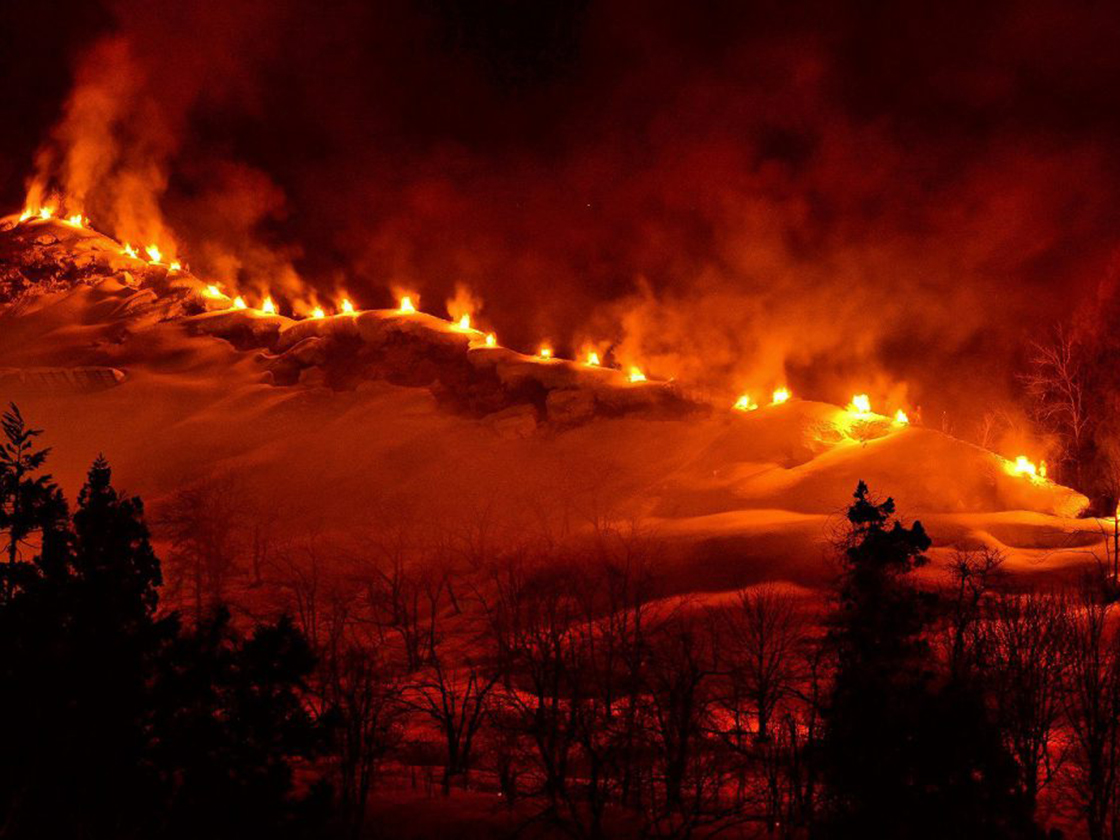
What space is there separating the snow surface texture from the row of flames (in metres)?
1.25

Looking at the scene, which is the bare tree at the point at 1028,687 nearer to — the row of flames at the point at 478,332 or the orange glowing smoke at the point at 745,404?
the row of flames at the point at 478,332

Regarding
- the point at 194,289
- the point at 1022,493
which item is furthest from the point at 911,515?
the point at 194,289

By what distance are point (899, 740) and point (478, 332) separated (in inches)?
2224

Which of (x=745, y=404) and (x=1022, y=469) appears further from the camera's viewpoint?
(x=745, y=404)

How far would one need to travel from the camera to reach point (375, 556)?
138 feet

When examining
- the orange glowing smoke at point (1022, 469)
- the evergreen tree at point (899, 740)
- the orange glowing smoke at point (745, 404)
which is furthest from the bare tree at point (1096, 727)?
the orange glowing smoke at point (745, 404)

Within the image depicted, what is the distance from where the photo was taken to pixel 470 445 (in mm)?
53312

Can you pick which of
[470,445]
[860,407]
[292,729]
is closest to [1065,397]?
[860,407]

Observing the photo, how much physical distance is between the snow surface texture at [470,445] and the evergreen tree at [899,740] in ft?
68.6

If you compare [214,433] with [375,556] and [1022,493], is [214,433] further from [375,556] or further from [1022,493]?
[1022,493]

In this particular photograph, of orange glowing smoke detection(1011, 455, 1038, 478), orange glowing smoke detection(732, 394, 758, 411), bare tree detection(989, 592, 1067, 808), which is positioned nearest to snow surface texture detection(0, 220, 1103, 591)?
orange glowing smoke detection(1011, 455, 1038, 478)

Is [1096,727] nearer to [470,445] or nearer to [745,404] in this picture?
[745,404]

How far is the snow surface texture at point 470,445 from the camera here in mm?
39062

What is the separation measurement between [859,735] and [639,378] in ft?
146
